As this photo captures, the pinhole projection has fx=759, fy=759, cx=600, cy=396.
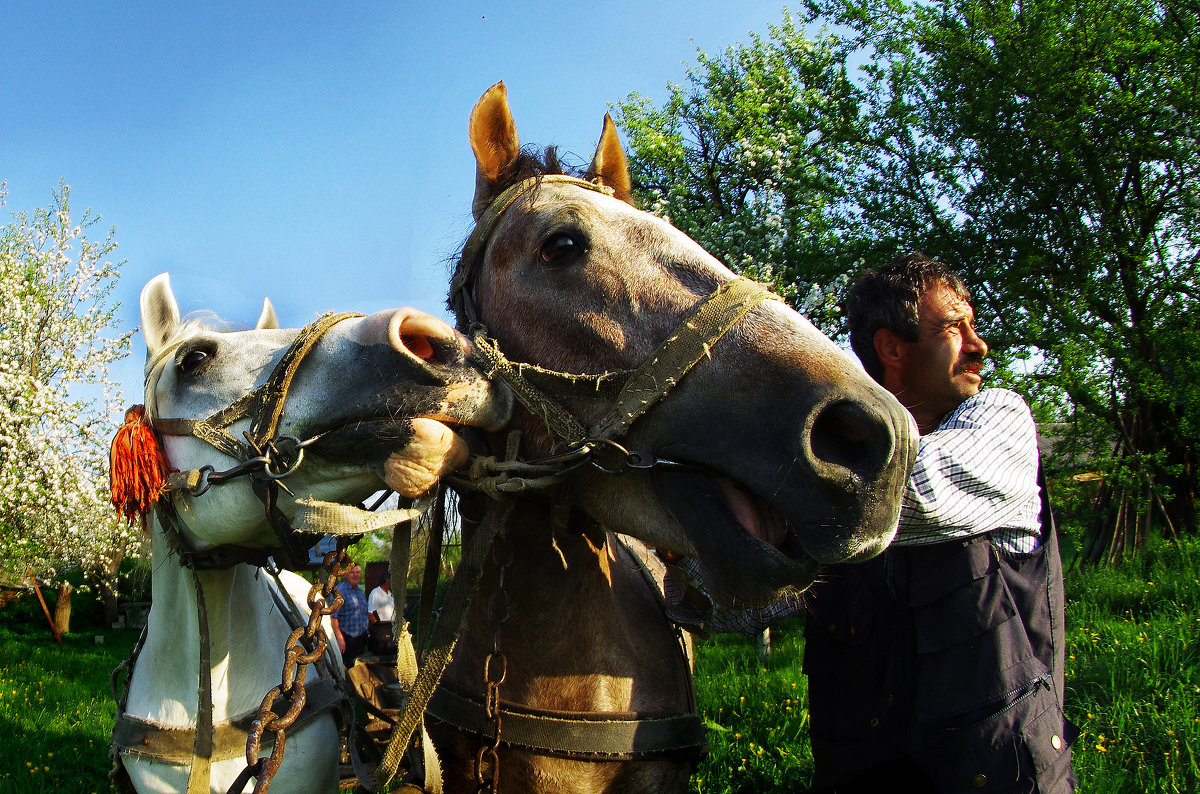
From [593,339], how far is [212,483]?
1053 millimetres

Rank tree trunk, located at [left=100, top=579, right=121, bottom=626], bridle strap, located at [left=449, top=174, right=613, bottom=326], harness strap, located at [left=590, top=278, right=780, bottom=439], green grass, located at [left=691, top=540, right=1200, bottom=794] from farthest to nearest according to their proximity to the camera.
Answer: tree trunk, located at [left=100, top=579, right=121, bottom=626] → green grass, located at [left=691, top=540, right=1200, bottom=794] → bridle strap, located at [left=449, top=174, right=613, bottom=326] → harness strap, located at [left=590, top=278, right=780, bottom=439]

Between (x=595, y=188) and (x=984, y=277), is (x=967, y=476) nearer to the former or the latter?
(x=595, y=188)

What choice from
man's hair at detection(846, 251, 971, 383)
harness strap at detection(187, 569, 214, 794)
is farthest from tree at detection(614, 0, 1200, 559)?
harness strap at detection(187, 569, 214, 794)

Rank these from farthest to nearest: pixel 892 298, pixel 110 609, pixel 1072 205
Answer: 1. pixel 110 609
2. pixel 1072 205
3. pixel 892 298

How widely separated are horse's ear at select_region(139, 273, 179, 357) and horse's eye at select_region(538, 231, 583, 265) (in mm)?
1403

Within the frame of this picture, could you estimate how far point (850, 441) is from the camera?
159 centimetres

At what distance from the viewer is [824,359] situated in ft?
5.29

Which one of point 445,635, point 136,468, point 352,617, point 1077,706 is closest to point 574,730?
point 445,635

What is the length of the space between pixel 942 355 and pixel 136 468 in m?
2.35

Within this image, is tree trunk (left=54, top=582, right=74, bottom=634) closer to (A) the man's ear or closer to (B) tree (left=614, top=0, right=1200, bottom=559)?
(B) tree (left=614, top=0, right=1200, bottom=559)

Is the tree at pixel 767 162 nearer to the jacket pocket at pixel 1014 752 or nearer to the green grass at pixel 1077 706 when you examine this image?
the green grass at pixel 1077 706

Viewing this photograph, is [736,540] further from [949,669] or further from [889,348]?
[889,348]

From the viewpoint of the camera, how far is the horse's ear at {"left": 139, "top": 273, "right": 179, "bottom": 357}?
8.29ft

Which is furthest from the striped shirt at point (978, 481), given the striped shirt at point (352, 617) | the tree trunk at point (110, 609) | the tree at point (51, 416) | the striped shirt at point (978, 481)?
the tree trunk at point (110, 609)
